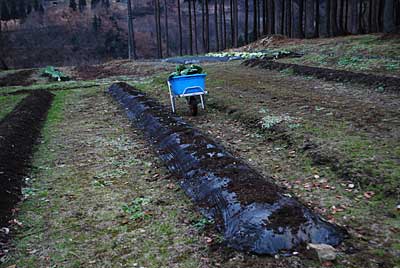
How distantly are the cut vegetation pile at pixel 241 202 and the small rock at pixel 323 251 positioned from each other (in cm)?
9

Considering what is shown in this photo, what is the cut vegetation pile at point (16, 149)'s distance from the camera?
491cm

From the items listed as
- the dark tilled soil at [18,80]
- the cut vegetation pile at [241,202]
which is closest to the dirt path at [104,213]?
the cut vegetation pile at [241,202]

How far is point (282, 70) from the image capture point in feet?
48.3

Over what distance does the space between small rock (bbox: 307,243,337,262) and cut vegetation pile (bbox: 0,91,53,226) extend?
10.2 feet

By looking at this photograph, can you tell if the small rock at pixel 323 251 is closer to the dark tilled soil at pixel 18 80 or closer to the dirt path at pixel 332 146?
the dirt path at pixel 332 146

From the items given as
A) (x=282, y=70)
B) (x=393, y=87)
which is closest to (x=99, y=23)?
(x=282, y=70)

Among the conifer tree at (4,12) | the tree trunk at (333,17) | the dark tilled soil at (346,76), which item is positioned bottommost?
the dark tilled soil at (346,76)

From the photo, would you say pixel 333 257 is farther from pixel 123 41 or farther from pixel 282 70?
pixel 123 41

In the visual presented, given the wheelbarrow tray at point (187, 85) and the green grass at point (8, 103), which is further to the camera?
the green grass at point (8, 103)

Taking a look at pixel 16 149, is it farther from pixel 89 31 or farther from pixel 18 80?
pixel 89 31

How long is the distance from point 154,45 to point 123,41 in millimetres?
6524

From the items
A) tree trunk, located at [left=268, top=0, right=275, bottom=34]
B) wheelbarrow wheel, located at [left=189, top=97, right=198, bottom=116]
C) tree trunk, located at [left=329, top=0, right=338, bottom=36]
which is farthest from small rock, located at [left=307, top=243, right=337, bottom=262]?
tree trunk, located at [left=268, top=0, right=275, bottom=34]

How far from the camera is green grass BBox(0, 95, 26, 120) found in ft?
38.8

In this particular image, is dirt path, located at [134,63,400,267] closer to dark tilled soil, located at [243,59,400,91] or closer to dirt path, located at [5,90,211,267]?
dark tilled soil, located at [243,59,400,91]
